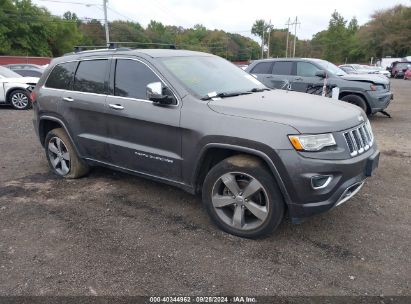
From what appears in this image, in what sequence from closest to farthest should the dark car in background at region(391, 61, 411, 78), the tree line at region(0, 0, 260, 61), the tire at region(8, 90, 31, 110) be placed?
the tire at region(8, 90, 31, 110), the dark car in background at region(391, 61, 411, 78), the tree line at region(0, 0, 260, 61)

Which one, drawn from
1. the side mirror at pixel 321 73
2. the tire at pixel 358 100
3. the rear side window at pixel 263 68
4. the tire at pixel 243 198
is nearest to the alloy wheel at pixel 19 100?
the rear side window at pixel 263 68

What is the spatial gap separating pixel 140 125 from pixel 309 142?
5.97 ft

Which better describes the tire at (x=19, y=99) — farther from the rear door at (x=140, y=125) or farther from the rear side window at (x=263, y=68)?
the rear door at (x=140, y=125)

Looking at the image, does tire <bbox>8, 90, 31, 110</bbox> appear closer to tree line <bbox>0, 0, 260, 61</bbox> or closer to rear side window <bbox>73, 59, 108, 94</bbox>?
rear side window <bbox>73, 59, 108, 94</bbox>

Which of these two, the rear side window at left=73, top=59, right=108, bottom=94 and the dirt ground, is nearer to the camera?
the dirt ground

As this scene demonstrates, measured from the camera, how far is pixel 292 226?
3.93m

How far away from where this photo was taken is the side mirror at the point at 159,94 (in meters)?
3.74

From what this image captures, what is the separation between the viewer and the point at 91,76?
4.73 meters

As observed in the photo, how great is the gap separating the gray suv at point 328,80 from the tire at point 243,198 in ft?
19.1

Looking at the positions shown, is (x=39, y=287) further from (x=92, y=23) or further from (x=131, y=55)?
(x=92, y=23)

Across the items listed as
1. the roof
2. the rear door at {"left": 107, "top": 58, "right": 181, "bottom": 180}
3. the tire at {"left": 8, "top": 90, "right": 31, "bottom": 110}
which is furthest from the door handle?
the tire at {"left": 8, "top": 90, "right": 31, "bottom": 110}

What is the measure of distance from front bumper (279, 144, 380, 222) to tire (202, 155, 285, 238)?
0.16 m

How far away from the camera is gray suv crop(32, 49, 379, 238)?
326 cm

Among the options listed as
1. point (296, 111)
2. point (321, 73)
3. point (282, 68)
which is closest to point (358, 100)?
point (321, 73)
